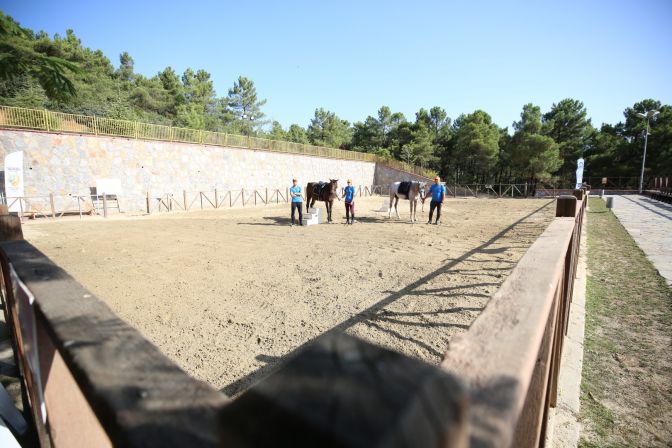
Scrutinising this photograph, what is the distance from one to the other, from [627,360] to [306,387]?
14.1 feet

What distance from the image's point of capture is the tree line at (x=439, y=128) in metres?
33.5

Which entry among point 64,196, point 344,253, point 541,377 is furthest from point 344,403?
point 64,196

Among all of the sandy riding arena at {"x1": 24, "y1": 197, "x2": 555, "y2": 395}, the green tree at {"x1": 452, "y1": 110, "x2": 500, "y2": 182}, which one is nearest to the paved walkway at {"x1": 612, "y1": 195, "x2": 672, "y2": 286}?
the sandy riding arena at {"x1": 24, "y1": 197, "x2": 555, "y2": 395}

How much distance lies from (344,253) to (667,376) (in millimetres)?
5772

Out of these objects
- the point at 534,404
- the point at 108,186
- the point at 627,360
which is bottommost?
the point at 627,360

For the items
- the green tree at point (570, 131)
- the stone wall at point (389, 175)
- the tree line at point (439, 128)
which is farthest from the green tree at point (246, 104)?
the green tree at point (570, 131)

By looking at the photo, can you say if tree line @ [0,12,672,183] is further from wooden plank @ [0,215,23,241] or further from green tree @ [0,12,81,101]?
wooden plank @ [0,215,23,241]

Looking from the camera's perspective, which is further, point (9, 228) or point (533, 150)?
point (533, 150)

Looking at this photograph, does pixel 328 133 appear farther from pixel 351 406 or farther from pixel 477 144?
pixel 351 406

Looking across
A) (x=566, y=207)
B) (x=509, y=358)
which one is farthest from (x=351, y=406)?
(x=566, y=207)

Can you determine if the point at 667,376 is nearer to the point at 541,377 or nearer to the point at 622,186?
the point at 541,377

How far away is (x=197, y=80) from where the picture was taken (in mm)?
46719

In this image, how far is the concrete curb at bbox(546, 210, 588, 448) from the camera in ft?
7.78

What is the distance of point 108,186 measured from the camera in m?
16.8
